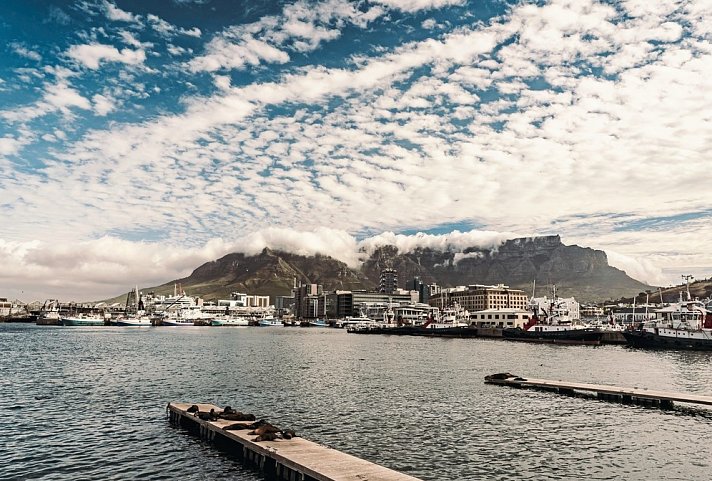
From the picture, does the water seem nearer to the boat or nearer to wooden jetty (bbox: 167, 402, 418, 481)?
wooden jetty (bbox: 167, 402, 418, 481)

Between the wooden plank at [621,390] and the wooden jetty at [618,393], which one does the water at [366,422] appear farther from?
the wooden jetty at [618,393]

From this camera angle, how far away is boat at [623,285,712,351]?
153875 mm

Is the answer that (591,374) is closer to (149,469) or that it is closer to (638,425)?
(638,425)

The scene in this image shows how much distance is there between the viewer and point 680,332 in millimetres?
157500

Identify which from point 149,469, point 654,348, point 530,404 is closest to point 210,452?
point 149,469

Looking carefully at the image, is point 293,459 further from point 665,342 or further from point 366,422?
point 665,342

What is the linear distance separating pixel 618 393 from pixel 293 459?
49.2m

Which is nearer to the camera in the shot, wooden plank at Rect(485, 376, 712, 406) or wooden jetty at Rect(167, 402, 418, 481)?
wooden jetty at Rect(167, 402, 418, 481)

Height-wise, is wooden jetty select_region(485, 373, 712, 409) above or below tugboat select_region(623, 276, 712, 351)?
below

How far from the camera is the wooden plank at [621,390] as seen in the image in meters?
61.7

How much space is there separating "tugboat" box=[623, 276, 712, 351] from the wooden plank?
100009 millimetres

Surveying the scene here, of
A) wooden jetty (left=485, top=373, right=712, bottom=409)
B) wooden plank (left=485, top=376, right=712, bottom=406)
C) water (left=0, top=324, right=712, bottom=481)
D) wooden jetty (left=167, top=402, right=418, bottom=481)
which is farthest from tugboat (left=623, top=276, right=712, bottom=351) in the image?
wooden jetty (left=167, top=402, right=418, bottom=481)

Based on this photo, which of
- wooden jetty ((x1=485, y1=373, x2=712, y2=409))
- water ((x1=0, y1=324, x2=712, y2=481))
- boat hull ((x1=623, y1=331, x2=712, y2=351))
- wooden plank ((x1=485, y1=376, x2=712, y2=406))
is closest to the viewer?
water ((x1=0, y1=324, x2=712, y2=481))

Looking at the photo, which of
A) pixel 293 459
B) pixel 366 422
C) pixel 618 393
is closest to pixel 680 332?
pixel 618 393
